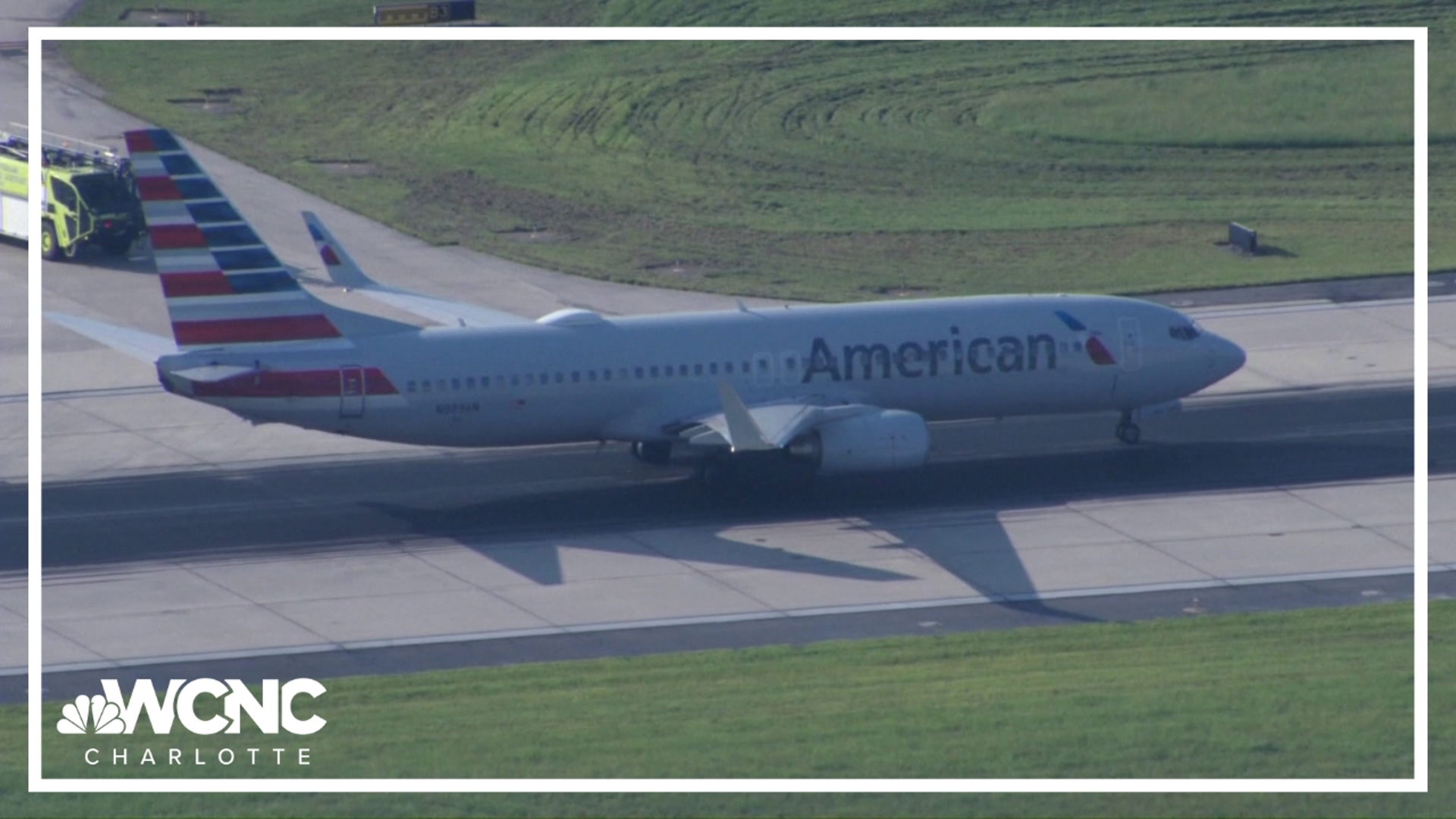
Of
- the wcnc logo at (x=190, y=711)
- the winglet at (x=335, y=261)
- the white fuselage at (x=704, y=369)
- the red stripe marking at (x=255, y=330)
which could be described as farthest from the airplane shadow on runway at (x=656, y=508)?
the wcnc logo at (x=190, y=711)

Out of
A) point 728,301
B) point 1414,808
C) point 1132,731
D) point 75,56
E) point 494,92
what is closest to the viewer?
point 1414,808

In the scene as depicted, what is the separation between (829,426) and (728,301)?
2138cm

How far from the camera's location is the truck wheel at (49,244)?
7531 centimetres

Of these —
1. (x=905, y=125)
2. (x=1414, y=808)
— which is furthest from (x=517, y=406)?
(x=905, y=125)

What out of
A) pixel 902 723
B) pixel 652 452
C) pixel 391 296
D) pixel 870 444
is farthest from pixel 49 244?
pixel 902 723

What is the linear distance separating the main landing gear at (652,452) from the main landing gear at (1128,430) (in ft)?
37.3

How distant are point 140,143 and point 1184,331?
25357 mm

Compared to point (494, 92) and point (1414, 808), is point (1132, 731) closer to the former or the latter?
point (1414, 808)

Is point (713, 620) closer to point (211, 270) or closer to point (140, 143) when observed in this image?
point (211, 270)

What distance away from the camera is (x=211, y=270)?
152ft

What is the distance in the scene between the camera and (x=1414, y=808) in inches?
1138

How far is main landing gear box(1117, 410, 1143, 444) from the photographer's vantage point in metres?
53.7

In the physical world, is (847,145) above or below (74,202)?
above

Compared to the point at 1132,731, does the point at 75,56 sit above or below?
above
